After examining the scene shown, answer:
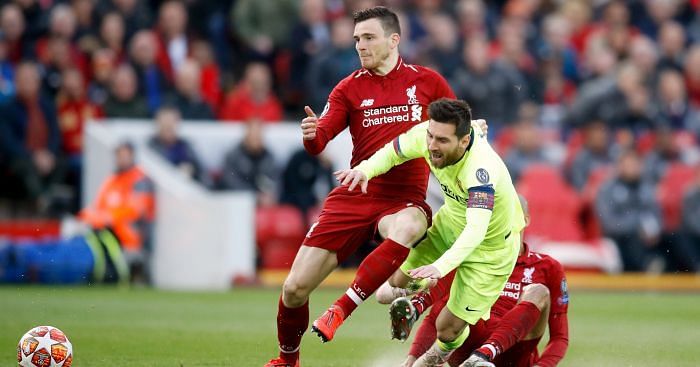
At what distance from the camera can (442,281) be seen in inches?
385

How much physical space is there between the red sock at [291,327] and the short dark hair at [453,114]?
1.82 meters

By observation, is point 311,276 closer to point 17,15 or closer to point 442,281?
point 442,281

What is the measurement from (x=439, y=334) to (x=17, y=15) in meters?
10.6

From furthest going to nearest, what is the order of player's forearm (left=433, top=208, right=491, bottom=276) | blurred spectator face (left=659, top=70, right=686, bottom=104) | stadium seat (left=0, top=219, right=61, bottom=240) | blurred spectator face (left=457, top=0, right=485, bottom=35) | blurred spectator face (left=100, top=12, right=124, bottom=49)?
blurred spectator face (left=457, top=0, right=485, bottom=35) → blurred spectator face (left=659, top=70, right=686, bottom=104) → blurred spectator face (left=100, top=12, right=124, bottom=49) → stadium seat (left=0, top=219, right=61, bottom=240) → player's forearm (left=433, top=208, right=491, bottom=276)

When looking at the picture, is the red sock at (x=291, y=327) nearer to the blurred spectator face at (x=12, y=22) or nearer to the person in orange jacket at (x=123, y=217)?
the person in orange jacket at (x=123, y=217)

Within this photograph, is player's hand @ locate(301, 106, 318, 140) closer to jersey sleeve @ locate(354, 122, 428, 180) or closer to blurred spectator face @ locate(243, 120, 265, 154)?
jersey sleeve @ locate(354, 122, 428, 180)

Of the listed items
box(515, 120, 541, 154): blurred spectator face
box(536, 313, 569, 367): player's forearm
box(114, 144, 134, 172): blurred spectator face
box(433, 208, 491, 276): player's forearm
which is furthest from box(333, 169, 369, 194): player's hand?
box(515, 120, 541, 154): blurred spectator face

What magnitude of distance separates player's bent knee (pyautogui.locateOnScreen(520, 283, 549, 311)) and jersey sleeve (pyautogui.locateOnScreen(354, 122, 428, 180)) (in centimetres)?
121

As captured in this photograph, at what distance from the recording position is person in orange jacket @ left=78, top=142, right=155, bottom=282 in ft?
55.3

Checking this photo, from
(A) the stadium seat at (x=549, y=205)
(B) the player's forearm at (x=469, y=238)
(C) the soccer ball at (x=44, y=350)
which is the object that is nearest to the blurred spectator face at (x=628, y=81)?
(A) the stadium seat at (x=549, y=205)

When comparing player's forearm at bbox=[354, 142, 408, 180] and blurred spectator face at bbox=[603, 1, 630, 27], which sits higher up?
blurred spectator face at bbox=[603, 1, 630, 27]

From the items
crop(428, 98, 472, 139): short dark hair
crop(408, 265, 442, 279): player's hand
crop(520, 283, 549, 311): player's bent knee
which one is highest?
crop(428, 98, 472, 139): short dark hair

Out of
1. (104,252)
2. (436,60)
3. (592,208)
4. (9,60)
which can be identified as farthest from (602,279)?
(9,60)

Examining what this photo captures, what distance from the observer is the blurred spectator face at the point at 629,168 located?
62.5 ft
